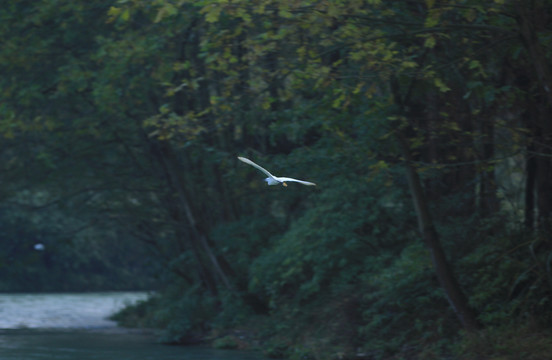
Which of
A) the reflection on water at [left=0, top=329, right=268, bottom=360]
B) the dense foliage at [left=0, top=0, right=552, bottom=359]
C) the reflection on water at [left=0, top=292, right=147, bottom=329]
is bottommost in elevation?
the reflection on water at [left=0, top=292, right=147, bottom=329]

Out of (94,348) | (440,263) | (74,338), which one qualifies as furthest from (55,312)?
(440,263)

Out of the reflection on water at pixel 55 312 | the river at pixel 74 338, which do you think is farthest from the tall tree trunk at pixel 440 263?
the reflection on water at pixel 55 312

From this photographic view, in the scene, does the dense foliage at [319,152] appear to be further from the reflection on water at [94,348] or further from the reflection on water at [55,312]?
the reflection on water at [55,312]

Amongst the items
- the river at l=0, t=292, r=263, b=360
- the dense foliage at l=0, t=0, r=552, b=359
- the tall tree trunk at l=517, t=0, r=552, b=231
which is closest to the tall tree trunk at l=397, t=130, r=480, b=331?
the dense foliage at l=0, t=0, r=552, b=359

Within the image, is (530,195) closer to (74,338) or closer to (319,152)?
(319,152)

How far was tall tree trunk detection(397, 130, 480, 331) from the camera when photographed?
496 inches

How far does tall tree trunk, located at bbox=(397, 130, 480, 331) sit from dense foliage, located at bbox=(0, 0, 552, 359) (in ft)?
0.10

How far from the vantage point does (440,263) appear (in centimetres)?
1264

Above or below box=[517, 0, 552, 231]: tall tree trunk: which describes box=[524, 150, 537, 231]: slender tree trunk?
below

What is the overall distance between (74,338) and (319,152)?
9.43m

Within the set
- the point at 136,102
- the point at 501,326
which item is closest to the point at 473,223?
the point at 501,326

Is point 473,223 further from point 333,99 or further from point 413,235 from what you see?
point 333,99

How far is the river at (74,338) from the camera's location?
1612 cm

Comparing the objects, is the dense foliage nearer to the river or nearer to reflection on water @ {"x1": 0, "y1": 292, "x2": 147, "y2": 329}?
the river
